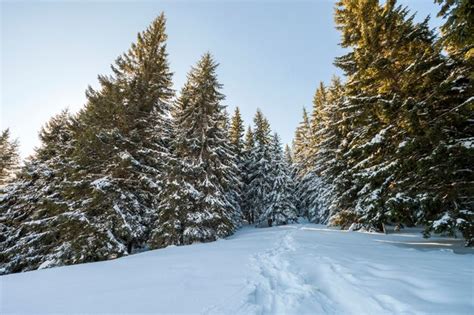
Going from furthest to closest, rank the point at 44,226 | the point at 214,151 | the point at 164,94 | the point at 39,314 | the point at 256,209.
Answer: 1. the point at 256,209
2. the point at 214,151
3. the point at 164,94
4. the point at 44,226
5. the point at 39,314

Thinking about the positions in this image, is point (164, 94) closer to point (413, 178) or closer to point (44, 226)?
point (44, 226)

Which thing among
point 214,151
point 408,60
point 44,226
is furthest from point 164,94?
point 408,60

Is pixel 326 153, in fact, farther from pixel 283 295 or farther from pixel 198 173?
pixel 283 295

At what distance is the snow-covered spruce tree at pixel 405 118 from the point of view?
7.34 meters

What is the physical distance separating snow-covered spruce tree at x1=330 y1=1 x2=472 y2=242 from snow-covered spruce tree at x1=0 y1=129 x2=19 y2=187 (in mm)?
36194

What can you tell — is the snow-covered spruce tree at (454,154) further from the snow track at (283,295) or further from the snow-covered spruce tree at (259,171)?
the snow-covered spruce tree at (259,171)

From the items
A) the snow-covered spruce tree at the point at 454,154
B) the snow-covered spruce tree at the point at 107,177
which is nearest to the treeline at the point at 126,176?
the snow-covered spruce tree at the point at 107,177

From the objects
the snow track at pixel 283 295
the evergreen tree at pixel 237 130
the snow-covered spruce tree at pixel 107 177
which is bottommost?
the snow track at pixel 283 295

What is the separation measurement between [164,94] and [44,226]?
9.20 meters

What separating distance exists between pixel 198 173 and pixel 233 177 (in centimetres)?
368

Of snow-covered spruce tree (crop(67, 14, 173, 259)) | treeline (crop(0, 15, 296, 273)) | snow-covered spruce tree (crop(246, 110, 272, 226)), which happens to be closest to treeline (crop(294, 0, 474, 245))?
treeline (crop(0, 15, 296, 273))

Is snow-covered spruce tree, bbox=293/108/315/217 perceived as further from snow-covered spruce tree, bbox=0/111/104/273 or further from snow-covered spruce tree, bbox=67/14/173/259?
snow-covered spruce tree, bbox=0/111/104/273

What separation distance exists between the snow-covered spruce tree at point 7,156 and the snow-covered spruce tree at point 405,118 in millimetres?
36194

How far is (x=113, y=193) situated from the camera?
10531 mm
